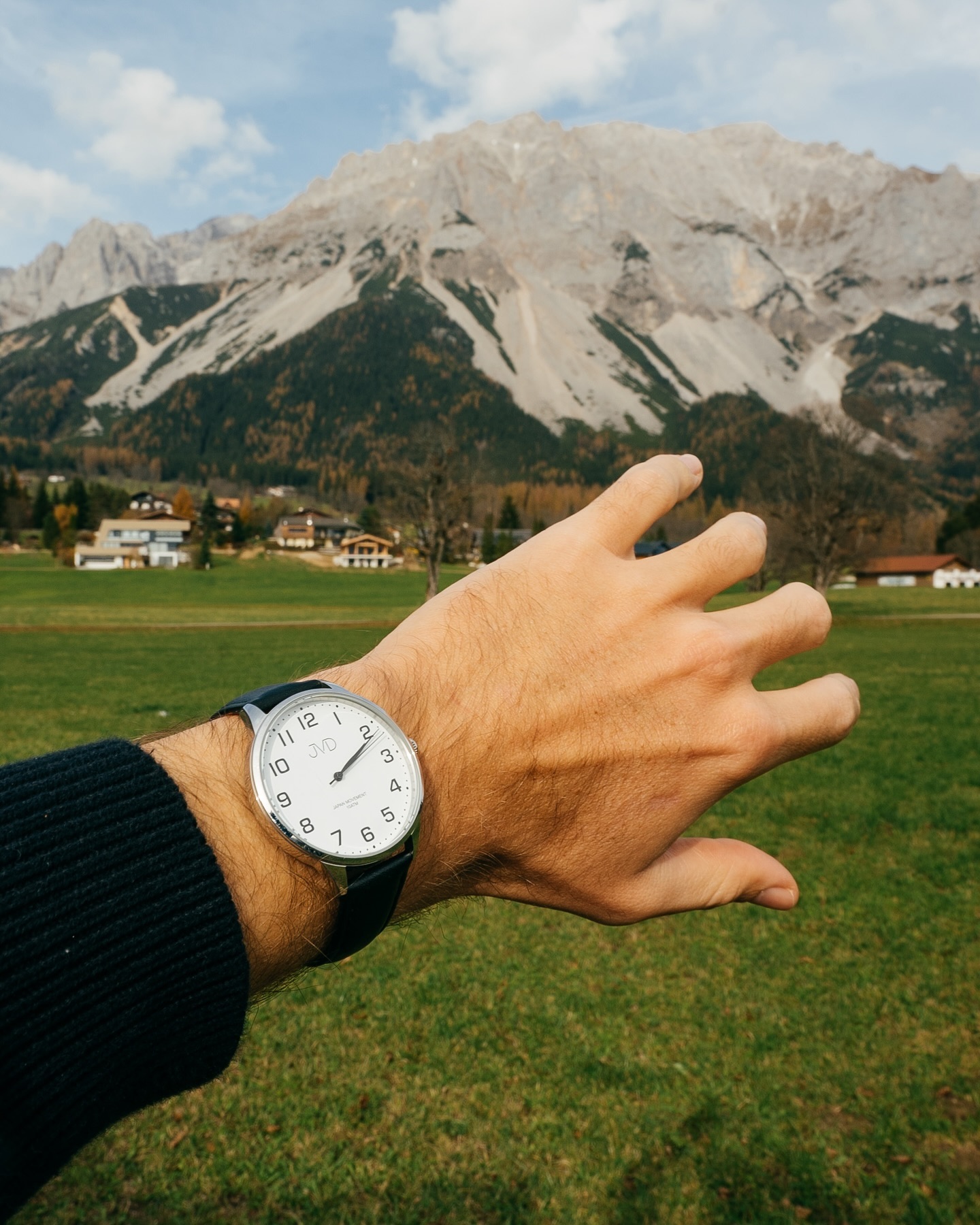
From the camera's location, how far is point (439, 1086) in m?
4.42

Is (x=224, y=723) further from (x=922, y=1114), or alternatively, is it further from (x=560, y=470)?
(x=560, y=470)

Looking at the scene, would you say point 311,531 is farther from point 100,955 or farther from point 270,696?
point 100,955

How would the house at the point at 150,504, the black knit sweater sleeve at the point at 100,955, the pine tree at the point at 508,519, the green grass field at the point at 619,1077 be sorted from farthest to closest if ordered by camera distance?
1. the house at the point at 150,504
2. the pine tree at the point at 508,519
3. the green grass field at the point at 619,1077
4. the black knit sweater sleeve at the point at 100,955

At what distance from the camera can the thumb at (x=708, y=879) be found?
Answer: 195cm

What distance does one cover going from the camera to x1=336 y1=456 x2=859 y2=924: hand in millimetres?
1788

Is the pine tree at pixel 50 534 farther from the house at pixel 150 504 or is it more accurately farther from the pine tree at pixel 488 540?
the pine tree at pixel 488 540

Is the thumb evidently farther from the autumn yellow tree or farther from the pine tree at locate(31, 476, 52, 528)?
the autumn yellow tree

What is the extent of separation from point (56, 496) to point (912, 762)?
426 ft

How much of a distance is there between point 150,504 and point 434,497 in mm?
110334

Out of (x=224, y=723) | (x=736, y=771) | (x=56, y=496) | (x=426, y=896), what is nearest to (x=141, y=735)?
(x=224, y=723)

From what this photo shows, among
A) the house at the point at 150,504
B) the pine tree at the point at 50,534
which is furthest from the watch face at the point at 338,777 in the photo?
the house at the point at 150,504

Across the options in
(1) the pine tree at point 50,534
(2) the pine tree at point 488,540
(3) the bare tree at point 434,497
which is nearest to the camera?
(2) the pine tree at point 488,540

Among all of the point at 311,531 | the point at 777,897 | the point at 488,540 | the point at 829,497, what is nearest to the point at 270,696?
the point at 777,897

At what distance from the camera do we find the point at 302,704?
66.8 inches
